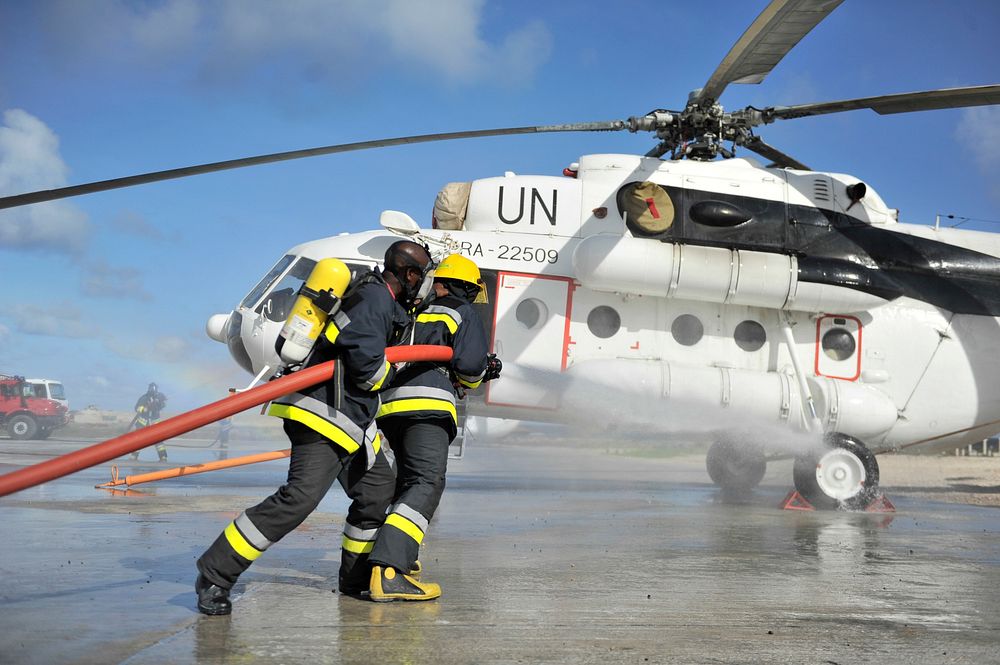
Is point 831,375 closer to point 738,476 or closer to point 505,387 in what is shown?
point 738,476

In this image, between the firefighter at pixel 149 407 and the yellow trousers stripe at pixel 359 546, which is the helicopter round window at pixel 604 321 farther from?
the firefighter at pixel 149 407

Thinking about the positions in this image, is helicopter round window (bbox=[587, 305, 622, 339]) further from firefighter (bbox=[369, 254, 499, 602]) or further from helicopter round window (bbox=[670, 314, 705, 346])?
firefighter (bbox=[369, 254, 499, 602])

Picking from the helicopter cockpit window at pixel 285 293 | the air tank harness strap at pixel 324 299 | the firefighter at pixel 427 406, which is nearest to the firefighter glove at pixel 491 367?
the firefighter at pixel 427 406

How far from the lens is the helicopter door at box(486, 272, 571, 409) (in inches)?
424

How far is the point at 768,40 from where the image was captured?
840 cm

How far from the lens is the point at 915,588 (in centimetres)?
497

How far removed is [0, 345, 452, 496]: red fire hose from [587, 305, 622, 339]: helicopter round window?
6313 millimetres

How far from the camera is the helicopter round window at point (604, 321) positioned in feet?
35.9

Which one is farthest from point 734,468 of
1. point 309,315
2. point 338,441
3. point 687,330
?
point 309,315

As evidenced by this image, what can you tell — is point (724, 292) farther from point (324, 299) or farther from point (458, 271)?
point (324, 299)

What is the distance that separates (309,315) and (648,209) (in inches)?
269

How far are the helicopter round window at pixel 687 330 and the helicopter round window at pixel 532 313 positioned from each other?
1.64 m

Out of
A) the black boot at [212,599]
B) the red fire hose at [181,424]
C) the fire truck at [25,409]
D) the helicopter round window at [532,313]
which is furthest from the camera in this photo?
the fire truck at [25,409]

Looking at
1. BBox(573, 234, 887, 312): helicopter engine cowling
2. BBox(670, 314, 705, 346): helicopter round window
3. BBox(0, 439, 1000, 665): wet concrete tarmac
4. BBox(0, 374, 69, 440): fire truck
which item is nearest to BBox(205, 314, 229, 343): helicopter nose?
BBox(0, 439, 1000, 665): wet concrete tarmac
